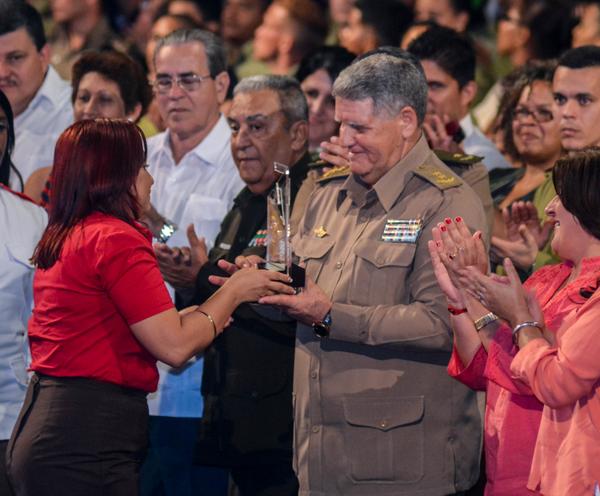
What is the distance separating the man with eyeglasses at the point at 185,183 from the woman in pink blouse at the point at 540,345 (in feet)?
4.86

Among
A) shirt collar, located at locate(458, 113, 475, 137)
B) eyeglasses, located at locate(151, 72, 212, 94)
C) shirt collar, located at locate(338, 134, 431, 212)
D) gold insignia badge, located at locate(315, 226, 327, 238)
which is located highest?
eyeglasses, located at locate(151, 72, 212, 94)

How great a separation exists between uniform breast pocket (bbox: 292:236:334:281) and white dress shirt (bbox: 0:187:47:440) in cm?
91

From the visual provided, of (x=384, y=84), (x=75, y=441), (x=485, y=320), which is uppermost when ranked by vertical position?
(x=384, y=84)

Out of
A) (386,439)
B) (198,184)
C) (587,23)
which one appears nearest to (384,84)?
(386,439)

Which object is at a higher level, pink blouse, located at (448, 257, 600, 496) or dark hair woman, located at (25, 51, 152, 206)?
dark hair woman, located at (25, 51, 152, 206)

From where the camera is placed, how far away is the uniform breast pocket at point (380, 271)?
3920 millimetres

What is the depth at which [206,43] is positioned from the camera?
562 centimetres

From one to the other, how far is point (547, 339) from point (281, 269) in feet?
3.05

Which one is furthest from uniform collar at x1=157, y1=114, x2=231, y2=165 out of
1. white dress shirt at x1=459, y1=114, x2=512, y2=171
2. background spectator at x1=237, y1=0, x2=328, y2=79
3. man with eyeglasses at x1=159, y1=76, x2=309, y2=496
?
background spectator at x1=237, y1=0, x2=328, y2=79

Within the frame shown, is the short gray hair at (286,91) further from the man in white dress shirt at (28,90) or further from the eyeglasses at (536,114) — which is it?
the man in white dress shirt at (28,90)

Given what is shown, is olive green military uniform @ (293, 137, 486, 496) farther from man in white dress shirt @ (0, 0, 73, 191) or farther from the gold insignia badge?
man in white dress shirt @ (0, 0, 73, 191)

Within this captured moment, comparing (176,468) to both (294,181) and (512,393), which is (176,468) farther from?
(512,393)

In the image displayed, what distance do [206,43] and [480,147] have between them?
1.38 meters

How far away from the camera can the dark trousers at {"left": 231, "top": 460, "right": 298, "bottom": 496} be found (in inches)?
175
